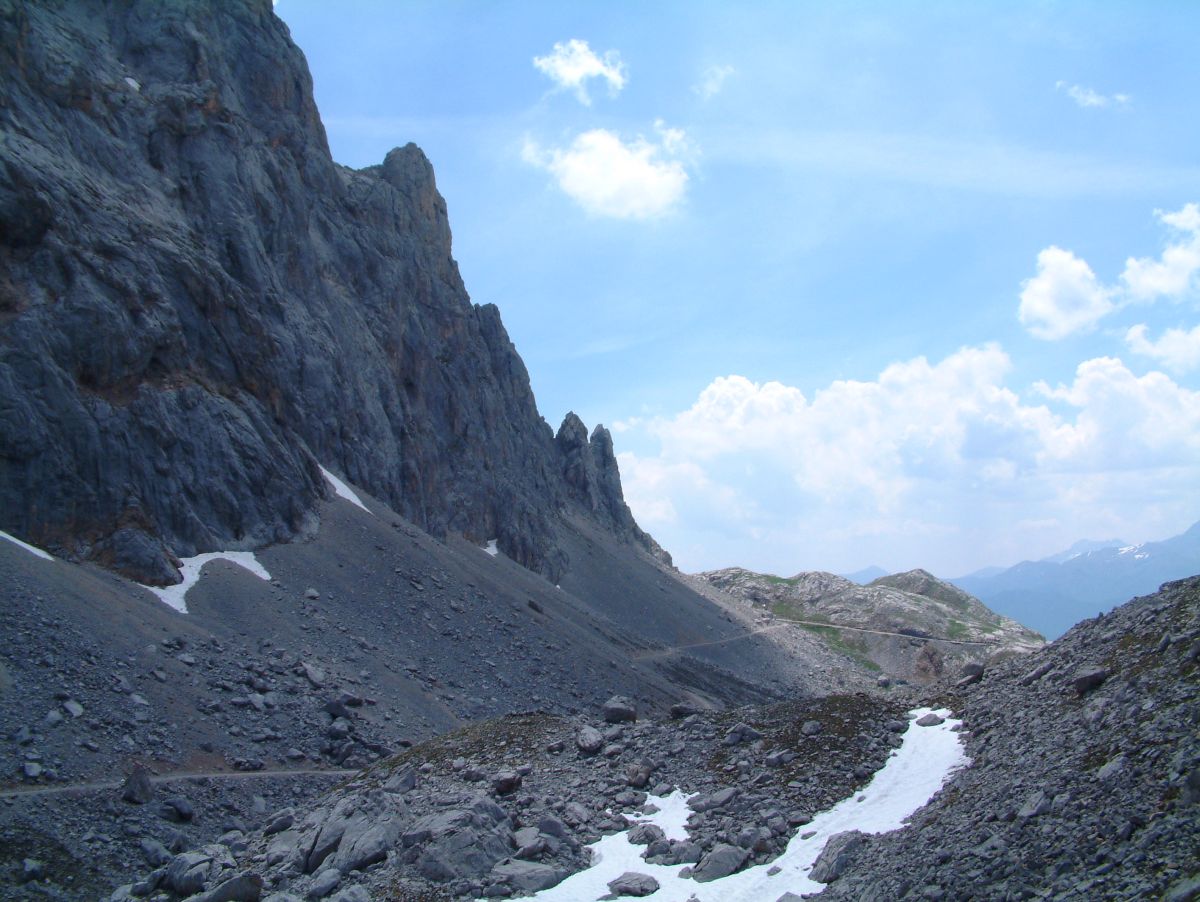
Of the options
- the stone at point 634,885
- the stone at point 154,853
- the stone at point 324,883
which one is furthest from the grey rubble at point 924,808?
the stone at point 154,853

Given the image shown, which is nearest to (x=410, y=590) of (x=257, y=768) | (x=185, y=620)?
(x=185, y=620)

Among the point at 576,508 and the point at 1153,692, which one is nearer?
the point at 1153,692

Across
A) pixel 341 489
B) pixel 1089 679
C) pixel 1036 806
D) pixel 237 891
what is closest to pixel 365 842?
pixel 237 891

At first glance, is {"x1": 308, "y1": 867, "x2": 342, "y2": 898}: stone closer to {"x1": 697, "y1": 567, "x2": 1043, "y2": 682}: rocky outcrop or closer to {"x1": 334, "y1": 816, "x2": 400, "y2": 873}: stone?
{"x1": 334, "y1": 816, "x2": 400, "y2": 873}: stone

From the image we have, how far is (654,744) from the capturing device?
25250 millimetres

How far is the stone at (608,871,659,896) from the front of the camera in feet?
57.3

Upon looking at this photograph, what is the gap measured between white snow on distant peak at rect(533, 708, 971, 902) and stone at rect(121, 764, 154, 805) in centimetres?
1585

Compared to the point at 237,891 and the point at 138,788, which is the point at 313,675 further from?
the point at 237,891

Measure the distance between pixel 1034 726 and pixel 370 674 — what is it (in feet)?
105

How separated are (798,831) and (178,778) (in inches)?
840

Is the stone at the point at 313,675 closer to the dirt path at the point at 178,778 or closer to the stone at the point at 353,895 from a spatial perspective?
the dirt path at the point at 178,778

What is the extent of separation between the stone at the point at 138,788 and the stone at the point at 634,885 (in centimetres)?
1713

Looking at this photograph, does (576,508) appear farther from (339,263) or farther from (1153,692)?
(1153,692)

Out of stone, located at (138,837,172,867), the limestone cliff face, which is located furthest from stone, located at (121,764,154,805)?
the limestone cliff face
